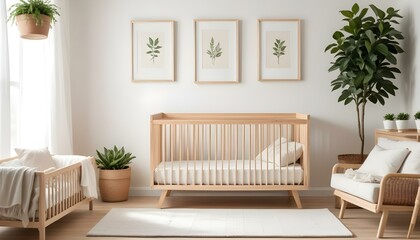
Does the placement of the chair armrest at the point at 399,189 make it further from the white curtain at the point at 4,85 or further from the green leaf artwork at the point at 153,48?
the white curtain at the point at 4,85

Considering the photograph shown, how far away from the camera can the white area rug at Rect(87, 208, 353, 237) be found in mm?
3668

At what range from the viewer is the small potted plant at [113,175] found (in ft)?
16.0

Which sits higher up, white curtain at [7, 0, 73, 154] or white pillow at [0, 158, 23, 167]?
white curtain at [7, 0, 73, 154]

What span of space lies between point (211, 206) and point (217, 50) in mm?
1643

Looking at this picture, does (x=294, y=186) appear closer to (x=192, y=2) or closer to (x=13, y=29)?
(x=192, y=2)

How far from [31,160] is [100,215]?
2.59 feet

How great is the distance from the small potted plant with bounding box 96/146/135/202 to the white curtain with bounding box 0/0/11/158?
115 cm

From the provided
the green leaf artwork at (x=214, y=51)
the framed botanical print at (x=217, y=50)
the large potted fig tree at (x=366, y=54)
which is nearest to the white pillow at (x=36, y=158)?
the framed botanical print at (x=217, y=50)

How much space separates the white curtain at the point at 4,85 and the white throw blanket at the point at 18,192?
552mm

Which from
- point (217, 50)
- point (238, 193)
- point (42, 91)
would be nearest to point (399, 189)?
point (238, 193)

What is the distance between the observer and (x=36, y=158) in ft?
13.3

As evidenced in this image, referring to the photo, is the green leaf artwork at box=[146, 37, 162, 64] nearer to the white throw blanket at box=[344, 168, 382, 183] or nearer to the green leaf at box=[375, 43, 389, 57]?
the green leaf at box=[375, 43, 389, 57]

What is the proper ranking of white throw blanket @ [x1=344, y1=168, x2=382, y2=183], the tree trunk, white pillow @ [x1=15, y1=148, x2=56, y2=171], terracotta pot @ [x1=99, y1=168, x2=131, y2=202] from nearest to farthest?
white throw blanket @ [x1=344, y1=168, x2=382, y2=183] → white pillow @ [x1=15, y1=148, x2=56, y2=171] → the tree trunk → terracotta pot @ [x1=99, y1=168, x2=131, y2=202]

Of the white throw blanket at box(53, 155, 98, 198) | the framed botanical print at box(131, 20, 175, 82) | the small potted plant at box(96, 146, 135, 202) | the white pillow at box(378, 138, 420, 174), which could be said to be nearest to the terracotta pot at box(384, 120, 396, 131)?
the white pillow at box(378, 138, 420, 174)
